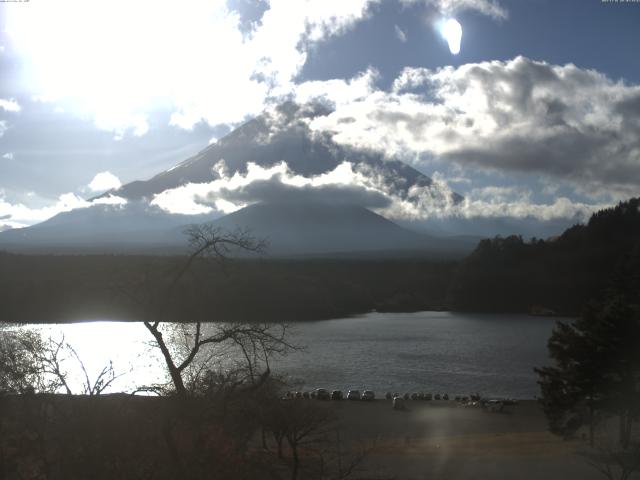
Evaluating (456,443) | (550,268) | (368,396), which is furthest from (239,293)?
(550,268)

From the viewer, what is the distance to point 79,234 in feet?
641

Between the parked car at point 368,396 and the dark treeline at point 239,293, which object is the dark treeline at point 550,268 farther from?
the parked car at point 368,396

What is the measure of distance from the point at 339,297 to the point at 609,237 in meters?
40.0

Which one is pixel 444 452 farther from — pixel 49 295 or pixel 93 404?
pixel 49 295

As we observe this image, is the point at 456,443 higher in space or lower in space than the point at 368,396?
higher

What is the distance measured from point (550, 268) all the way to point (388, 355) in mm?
53685

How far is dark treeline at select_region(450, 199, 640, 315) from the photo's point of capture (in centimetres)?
7675

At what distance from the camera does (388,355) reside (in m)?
36.7

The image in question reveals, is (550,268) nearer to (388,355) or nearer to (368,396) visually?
(388,355)

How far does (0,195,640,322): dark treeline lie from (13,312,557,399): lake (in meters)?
5.52

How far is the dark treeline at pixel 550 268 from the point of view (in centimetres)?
7675

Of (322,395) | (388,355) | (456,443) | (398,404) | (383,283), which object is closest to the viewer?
(456,443)

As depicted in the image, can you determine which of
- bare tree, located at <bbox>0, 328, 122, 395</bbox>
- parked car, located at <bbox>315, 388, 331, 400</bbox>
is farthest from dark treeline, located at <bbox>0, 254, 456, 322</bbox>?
bare tree, located at <bbox>0, 328, 122, 395</bbox>

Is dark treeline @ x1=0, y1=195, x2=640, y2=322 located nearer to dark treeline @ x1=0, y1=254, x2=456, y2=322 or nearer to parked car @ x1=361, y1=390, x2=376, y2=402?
dark treeline @ x1=0, y1=254, x2=456, y2=322
